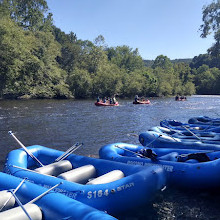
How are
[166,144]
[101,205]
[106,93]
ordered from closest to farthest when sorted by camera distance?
1. [101,205]
2. [166,144]
3. [106,93]

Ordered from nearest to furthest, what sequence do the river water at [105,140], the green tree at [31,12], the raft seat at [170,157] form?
1. the river water at [105,140]
2. the raft seat at [170,157]
3. the green tree at [31,12]

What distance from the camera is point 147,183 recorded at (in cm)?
442

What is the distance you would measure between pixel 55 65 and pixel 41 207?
3679 centimetres

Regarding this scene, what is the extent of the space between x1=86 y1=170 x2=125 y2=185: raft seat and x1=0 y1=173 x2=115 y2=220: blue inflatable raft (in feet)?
3.07

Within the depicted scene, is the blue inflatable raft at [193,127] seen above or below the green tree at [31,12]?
below

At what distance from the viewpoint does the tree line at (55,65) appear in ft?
77.2

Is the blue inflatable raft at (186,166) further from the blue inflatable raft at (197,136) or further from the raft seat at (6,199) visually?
the raft seat at (6,199)

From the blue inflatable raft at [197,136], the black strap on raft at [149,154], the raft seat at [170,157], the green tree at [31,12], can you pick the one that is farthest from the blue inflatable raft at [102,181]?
the green tree at [31,12]

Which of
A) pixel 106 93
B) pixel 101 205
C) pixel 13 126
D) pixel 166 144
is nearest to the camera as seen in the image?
pixel 101 205

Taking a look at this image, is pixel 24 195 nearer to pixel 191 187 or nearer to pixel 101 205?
pixel 101 205

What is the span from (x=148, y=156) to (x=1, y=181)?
129 inches

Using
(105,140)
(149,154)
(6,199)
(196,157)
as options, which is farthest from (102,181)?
(105,140)

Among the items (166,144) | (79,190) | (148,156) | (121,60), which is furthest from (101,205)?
(121,60)

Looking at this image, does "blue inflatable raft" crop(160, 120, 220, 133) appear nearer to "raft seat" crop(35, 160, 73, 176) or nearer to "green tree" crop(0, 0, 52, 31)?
"raft seat" crop(35, 160, 73, 176)
